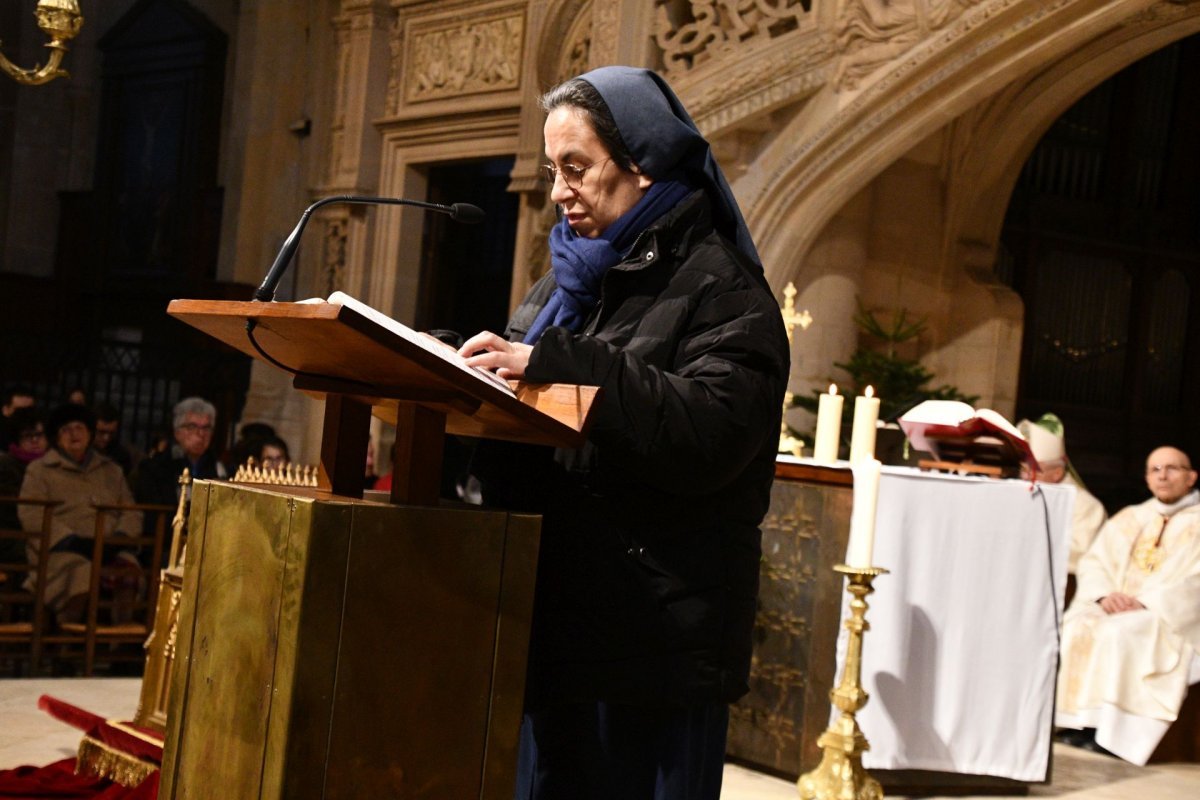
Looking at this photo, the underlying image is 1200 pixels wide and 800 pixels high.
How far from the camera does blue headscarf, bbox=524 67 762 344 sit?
7.30 feet

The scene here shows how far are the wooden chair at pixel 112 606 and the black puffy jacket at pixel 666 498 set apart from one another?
4516 mm

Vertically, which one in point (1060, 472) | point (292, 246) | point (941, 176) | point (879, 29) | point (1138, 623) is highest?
point (879, 29)

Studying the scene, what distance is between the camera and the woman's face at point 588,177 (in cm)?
223

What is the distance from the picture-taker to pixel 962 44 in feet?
22.0

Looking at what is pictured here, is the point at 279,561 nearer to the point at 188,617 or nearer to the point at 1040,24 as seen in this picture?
the point at 188,617

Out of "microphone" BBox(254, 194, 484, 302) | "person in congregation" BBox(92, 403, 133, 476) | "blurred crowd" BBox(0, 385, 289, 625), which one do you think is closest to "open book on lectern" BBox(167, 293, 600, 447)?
"microphone" BBox(254, 194, 484, 302)

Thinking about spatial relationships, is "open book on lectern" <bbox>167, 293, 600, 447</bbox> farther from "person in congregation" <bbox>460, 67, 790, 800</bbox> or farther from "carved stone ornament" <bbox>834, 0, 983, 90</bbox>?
"carved stone ornament" <bbox>834, 0, 983, 90</bbox>

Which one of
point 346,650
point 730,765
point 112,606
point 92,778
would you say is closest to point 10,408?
point 112,606

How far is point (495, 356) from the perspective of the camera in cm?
203

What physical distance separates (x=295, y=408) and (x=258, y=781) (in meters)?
9.05

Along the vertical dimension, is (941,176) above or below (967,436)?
above

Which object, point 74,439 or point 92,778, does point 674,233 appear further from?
point 74,439

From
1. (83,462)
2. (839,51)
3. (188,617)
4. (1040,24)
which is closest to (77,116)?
(83,462)

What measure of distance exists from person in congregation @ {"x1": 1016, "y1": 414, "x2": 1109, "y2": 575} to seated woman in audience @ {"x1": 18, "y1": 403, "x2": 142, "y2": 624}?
4.16m
